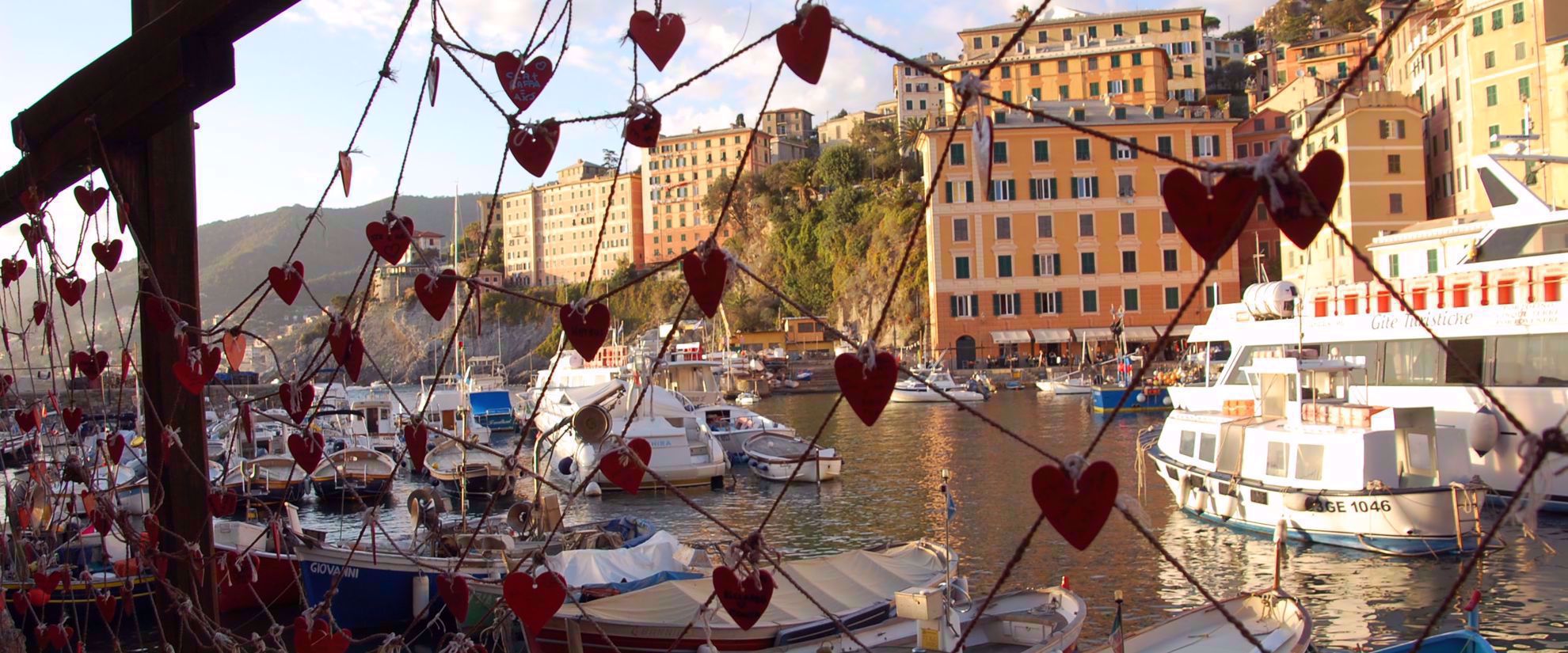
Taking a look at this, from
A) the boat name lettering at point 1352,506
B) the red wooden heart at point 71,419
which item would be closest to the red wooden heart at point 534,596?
the red wooden heart at point 71,419

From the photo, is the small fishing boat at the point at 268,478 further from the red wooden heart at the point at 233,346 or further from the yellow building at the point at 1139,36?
the yellow building at the point at 1139,36

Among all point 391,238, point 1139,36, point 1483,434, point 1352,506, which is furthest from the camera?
point 1139,36

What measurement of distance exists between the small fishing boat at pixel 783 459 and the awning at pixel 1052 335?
103ft

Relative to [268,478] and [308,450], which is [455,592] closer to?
[308,450]

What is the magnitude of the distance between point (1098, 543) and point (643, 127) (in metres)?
16.4

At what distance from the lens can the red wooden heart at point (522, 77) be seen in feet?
12.7

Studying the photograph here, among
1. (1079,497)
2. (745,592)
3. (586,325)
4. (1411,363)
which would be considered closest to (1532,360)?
(1411,363)

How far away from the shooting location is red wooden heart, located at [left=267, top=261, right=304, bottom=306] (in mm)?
4453

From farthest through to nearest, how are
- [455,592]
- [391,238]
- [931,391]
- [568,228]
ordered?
[568,228], [931,391], [455,592], [391,238]

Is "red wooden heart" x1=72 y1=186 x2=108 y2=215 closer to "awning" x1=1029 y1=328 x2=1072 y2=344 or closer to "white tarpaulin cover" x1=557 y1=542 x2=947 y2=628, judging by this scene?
"white tarpaulin cover" x1=557 y1=542 x2=947 y2=628

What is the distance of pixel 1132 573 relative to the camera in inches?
649

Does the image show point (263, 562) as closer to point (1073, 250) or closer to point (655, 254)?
point (1073, 250)

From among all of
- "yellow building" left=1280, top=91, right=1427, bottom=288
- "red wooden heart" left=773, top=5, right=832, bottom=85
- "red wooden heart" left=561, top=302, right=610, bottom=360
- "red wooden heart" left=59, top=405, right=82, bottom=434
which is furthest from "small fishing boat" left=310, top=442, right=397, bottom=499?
"yellow building" left=1280, top=91, right=1427, bottom=288

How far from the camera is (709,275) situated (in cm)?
324
